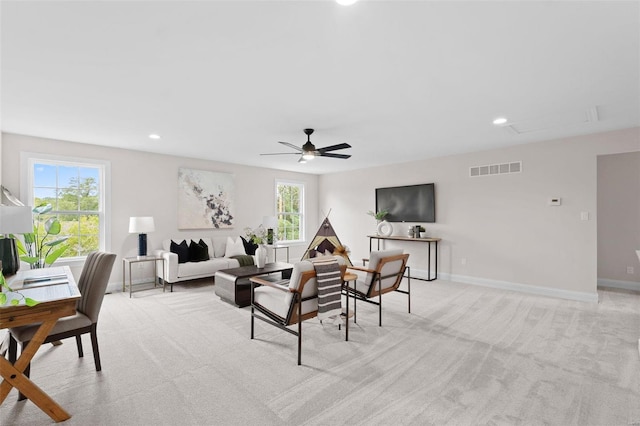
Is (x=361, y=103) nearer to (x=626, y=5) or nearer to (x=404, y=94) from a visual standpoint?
(x=404, y=94)

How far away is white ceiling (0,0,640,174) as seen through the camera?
182 cm

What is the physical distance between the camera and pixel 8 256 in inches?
101

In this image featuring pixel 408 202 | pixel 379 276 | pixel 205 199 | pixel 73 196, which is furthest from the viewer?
pixel 408 202

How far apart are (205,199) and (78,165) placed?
2.10 meters

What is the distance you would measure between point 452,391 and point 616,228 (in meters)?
5.37

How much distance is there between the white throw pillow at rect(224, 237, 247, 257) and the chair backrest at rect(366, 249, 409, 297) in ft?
10.9

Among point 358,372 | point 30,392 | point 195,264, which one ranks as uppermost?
point 195,264

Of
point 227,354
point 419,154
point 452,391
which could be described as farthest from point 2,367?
point 419,154

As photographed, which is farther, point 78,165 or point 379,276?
point 78,165

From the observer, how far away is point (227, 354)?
2799 mm

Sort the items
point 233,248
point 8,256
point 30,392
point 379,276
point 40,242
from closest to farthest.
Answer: point 30,392, point 8,256, point 379,276, point 40,242, point 233,248

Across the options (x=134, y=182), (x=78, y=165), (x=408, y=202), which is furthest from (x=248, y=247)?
(x=408, y=202)

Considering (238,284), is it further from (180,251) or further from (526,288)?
(526,288)

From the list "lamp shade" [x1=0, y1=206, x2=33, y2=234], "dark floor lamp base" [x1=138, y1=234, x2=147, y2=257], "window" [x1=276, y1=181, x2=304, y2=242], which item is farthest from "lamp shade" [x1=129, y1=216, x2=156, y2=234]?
"window" [x1=276, y1=181, x2=304, y2=242]
